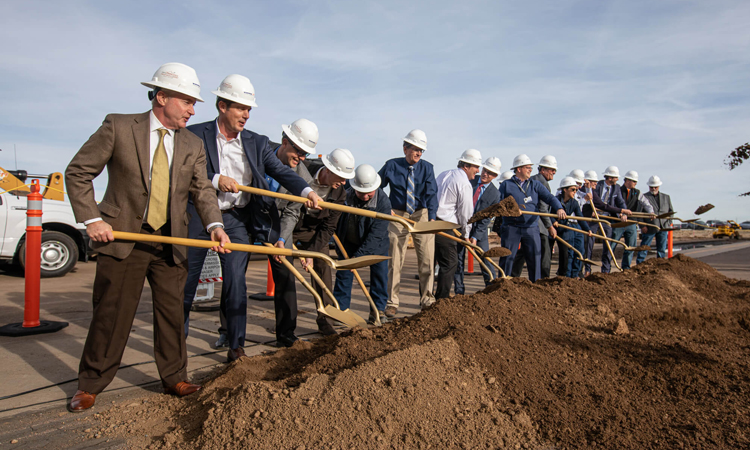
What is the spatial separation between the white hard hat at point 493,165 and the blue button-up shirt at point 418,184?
1683 millimetres

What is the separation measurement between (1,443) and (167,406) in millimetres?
794

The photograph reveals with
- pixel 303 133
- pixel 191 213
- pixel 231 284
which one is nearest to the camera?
pixel 191 213

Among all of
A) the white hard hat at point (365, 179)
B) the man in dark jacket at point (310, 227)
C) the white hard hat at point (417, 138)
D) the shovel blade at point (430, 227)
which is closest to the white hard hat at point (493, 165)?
the white hard hat at point (417, 138)

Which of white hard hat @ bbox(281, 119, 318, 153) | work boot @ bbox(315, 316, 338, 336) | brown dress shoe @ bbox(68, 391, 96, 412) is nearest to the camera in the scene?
brown dress shoe @ bbox(68, 391, 96, 412)

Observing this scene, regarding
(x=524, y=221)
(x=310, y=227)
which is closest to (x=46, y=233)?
(x=310, y=227)

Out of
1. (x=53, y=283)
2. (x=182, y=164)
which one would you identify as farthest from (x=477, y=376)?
(x=53, y=283)

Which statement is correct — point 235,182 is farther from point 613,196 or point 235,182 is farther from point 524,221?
point 613,196

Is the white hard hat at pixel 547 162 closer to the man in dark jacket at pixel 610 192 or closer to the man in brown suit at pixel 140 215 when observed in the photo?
the man in dark jacket at pixel 610 192

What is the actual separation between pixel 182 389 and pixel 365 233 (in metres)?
2.93

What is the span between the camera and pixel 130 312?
314 cm

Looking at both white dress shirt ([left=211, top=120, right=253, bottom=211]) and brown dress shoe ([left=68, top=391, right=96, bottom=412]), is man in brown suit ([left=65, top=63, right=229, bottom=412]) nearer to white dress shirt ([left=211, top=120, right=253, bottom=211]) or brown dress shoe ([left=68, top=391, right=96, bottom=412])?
brown dress shoe ([left=68, top=391, right=96, bottom=412])

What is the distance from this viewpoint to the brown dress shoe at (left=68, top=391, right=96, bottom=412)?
2990mm

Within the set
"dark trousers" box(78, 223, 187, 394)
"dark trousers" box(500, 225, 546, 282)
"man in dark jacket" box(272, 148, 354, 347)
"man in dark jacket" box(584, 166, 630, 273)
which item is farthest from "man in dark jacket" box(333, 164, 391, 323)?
"man in dark jacket" box(584, 166, 630, 273)

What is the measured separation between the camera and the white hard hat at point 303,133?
4.65 m
